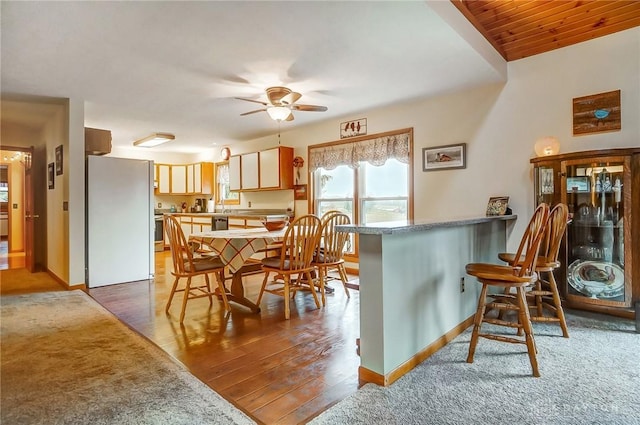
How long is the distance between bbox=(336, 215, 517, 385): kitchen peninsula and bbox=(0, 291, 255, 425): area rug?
2.63 feet

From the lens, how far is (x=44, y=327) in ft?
9.37

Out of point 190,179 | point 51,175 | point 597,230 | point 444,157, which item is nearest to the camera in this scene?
point 597,230

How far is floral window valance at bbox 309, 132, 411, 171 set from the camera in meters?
4.52

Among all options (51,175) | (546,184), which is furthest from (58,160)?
(546,184)

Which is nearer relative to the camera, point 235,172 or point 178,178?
point 235,172

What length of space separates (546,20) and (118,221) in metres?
5.24

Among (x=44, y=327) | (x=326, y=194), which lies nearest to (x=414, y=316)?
(x=44, y=327)

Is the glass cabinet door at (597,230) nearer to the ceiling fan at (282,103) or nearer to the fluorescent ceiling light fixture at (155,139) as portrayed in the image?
the ceiling fan at (282,103)

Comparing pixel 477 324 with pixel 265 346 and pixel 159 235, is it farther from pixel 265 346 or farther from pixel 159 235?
pixel 159 235

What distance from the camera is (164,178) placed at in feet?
26.0

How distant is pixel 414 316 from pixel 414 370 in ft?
1.02

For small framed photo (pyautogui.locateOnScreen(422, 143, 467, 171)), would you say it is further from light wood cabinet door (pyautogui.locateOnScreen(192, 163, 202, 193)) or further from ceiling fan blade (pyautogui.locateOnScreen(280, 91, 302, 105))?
light wood cabinet door (pyautogui.locateOnScreen(192, 163, 202, 193))

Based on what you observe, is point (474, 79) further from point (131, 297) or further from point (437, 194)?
point (131, 297)

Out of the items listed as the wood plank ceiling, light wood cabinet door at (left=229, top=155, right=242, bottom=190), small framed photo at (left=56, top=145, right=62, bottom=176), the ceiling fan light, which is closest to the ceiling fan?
the ceiling fan light
